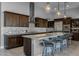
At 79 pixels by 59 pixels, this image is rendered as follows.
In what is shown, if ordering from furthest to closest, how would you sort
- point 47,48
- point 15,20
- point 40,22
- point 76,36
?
point 76,36
point 40,22
point 15,20
point 47,48

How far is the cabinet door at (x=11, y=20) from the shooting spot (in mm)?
5750

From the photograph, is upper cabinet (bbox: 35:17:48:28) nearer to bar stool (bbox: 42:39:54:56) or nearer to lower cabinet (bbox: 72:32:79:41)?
lower cabinet (bbox: 72:32:79:41)

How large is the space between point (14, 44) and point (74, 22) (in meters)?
6.39

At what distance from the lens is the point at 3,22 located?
18.7 feet

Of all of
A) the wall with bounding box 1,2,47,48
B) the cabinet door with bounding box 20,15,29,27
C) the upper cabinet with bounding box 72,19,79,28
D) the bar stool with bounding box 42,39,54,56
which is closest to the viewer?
the bar stool with bounding box 42,39,54,56

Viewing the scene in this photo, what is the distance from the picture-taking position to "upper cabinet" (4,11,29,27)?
18.9 feet

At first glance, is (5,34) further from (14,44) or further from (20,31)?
(20,31)

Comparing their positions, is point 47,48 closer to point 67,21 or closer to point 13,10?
point 13,10

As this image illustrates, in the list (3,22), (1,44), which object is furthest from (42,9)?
(1,44)

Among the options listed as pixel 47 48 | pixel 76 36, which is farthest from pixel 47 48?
pixel 76 36

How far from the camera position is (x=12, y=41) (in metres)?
5.62

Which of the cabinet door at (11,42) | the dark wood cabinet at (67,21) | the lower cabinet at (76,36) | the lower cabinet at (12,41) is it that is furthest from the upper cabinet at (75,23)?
the cabinet door at (11,42)

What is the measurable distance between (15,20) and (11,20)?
32 centimetres

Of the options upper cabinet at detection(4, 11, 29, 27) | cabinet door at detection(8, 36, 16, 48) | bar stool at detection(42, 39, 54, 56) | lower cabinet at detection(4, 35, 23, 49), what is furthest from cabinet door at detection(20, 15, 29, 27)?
bar stool at detection(42, 39, 54, 56)
